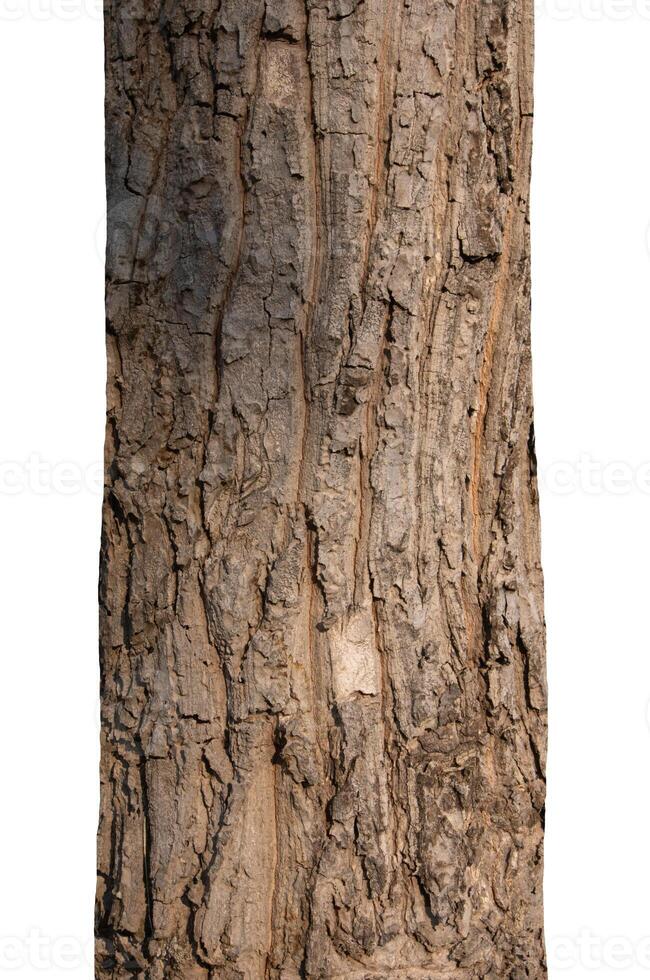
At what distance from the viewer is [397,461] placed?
226 cm

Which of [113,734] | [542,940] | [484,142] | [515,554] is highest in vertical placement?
[484,142]

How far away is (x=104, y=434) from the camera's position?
7.66ft

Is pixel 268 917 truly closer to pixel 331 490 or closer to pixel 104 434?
pixel 331 490

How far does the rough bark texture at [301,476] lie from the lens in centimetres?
221

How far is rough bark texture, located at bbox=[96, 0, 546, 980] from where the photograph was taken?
7.25 ft

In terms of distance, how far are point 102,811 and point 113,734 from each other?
136mm

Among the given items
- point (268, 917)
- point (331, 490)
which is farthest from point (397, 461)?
point (268, 917)

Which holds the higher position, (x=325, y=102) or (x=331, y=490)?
(x=325, y=102)

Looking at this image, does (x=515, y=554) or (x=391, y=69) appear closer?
(x=391, y=69)

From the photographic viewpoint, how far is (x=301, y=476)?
2.23 m

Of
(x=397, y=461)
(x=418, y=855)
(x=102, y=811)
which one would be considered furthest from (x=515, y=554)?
(x=102, y=811)

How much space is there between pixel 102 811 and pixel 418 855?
531 millimetres

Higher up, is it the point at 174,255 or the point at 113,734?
the point at 174,255

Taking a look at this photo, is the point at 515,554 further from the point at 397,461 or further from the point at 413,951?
the point at 413,951
